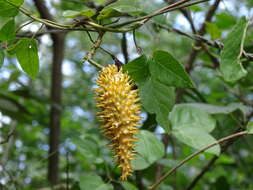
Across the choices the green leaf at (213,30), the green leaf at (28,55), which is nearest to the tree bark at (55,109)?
the green leaf at (213,30)

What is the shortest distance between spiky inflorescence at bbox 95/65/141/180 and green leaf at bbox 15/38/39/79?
0.16m

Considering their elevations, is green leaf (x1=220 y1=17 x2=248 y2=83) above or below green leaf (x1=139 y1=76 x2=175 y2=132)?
above

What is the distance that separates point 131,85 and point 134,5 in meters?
0.19

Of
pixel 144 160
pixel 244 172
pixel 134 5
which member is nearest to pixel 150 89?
pixel 134 5

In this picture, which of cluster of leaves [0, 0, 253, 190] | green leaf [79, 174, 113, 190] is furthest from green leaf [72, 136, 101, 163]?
green leaf [79, 174, 113, 190]

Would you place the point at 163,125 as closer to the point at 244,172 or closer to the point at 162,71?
the point at 162,71

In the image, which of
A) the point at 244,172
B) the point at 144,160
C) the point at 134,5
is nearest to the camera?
the point at 134,5

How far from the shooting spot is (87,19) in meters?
Answer: 0.79

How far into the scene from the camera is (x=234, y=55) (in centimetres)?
82

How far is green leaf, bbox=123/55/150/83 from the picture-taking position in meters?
0.82

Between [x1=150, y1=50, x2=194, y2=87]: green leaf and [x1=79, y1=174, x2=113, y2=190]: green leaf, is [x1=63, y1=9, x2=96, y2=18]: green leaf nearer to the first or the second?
[x1=150, y1=50, x2=194, y2=87]: green leaf

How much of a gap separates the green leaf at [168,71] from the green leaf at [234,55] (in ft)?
0.25

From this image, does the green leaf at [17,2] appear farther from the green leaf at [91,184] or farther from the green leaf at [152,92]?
the green leaf at [91,184]

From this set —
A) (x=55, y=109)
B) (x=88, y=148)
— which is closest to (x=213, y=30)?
(x=88, y=148)
